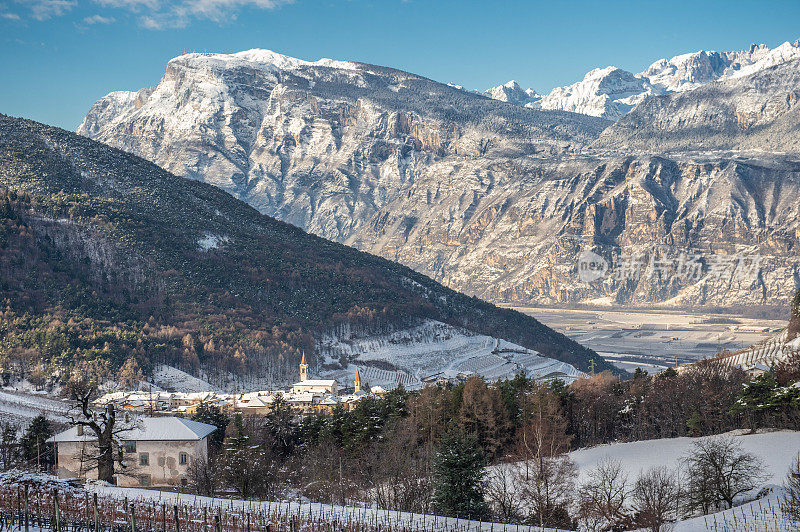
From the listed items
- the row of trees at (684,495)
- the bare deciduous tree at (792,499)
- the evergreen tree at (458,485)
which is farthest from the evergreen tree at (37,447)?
the bare deciduous tree at (792,499)

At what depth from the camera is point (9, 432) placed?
88688 mm

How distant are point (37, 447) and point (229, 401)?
59.6 meters

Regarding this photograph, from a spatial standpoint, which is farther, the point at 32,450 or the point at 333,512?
the point at 32,450

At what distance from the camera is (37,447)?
256ft

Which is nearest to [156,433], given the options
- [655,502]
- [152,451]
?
[152,451]

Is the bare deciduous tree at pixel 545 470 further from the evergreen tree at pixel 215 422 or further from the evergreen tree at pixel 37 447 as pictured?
the evergreen tree at pixel 37 447

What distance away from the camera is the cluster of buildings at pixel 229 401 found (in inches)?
5022

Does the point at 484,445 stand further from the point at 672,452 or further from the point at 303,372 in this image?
the point at 303,372

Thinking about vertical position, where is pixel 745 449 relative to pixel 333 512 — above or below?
above

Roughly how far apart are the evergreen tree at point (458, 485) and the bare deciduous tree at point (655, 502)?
9.82 m

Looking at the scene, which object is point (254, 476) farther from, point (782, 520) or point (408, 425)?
point (782, 520)

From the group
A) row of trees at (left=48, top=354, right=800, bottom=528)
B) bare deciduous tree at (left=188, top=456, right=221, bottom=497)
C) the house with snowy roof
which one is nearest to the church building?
row of trees at (left=48, top=354, right=800, bottom=528)

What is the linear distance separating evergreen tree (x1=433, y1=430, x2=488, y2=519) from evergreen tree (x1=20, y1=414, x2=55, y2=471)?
131 ft

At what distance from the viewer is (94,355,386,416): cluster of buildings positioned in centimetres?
12756
